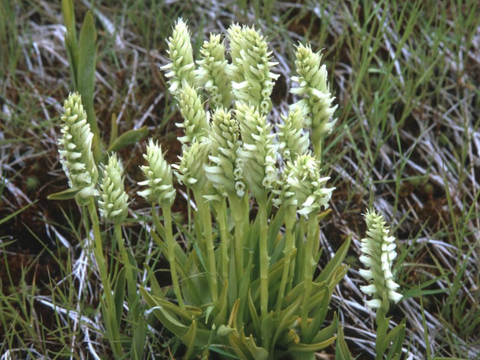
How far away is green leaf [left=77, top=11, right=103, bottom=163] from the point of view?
2.71 meters

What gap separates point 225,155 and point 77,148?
1.51ft

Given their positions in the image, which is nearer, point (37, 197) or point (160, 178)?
point (160, 178)

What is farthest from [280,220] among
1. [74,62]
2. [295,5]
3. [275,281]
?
[295,5]

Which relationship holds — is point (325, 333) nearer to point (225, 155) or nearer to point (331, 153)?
point (225, 155)

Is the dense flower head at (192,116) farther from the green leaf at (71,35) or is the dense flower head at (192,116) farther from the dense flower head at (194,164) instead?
the green leaf at (71,35)

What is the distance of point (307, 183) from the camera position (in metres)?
1.70

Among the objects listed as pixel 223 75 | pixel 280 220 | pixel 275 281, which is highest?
pixel 223 75

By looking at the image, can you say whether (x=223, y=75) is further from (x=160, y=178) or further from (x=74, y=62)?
(x=74, y=62)

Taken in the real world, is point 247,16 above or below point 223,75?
below

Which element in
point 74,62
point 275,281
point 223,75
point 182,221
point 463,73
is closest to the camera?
point 223,75

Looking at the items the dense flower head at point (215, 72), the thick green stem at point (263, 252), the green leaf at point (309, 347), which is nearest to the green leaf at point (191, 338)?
the thick green stem at point (263, 252)

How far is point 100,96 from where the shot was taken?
3707 millimetres

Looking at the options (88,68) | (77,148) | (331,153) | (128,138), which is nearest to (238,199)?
(77,148)

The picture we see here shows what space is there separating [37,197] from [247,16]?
5.86ft
